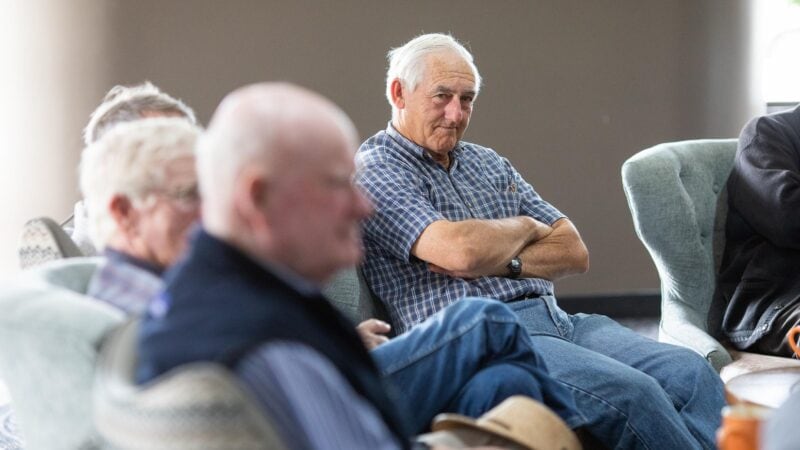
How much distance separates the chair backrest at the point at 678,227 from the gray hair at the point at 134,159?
184cm

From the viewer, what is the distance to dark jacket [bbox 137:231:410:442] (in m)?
1.19

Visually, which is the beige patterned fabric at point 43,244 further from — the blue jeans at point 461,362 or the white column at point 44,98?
the white column at point 44,98

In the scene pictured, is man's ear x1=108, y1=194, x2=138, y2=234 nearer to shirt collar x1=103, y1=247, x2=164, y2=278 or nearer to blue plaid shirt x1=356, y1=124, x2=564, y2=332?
shirt collar x1=103, y1=247, x2=164, y2=278

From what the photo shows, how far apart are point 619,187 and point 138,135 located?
436 cm

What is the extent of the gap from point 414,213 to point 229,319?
1.61 metres

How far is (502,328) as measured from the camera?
2.20m

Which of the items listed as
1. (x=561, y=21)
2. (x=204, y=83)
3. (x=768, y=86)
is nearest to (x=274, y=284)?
(x=204, y=83)

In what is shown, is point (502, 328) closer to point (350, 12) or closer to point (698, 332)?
point (698, 332)

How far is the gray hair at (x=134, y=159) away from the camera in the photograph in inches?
67.5

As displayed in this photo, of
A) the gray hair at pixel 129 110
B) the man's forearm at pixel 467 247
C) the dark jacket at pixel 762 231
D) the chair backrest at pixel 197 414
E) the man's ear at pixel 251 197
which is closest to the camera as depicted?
the chair backrest at pixel 197 414

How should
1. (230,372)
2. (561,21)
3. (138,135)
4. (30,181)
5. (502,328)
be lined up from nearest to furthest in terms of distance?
(230,372) < (138,135) < (502,328) < (30,181) < (561,21)

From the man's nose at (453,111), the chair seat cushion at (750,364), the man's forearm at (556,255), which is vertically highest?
the man's nose at (453,111)

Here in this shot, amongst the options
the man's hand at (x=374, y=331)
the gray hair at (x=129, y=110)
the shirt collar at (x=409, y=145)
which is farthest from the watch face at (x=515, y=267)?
the gray hair at (x=129, y=110)

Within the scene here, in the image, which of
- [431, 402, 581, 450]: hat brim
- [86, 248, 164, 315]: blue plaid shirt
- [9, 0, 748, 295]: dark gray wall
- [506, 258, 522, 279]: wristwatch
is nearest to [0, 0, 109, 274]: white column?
[9, 0, 748, 295]: dark gray wall
